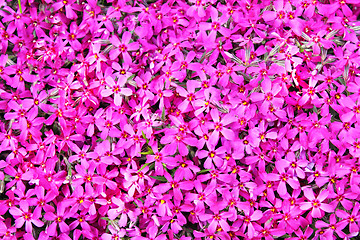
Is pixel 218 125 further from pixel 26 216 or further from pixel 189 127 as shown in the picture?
pixel 26 216

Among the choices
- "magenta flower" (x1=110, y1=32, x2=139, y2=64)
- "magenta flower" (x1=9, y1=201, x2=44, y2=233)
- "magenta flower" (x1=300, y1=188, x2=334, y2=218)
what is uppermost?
"magenta flower" (x1=110, y1=32, x2=139, y2=64)

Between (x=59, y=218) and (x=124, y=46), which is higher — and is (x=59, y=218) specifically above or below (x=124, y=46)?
below

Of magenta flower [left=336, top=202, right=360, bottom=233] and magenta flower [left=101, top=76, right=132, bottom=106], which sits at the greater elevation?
magenta flower [left=101, top=76, right=132, bottom=106]

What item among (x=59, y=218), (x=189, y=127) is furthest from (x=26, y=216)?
(x=189, y=127)

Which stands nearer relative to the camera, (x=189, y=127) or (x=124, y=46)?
(x=189, y=127)

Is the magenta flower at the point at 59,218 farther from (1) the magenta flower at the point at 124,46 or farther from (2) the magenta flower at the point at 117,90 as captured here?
(1) the magenta flower at the point at 124,46

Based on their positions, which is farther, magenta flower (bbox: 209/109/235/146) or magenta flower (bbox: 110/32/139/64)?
magenta flower (bbox: 110/32/139/64)

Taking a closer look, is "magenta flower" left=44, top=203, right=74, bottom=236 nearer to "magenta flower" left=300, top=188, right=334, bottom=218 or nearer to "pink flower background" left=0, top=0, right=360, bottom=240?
"pink flower background" left=0, top=0, right=360, bottom=240

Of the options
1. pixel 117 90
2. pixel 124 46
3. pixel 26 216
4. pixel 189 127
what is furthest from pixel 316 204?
pixel 26 216

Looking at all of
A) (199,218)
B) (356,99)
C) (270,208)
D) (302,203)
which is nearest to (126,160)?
(199,218)

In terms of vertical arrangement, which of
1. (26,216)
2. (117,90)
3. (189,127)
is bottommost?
(26,216)

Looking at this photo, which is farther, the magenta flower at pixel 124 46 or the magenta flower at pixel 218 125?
the magenta flower at pixel 124 46

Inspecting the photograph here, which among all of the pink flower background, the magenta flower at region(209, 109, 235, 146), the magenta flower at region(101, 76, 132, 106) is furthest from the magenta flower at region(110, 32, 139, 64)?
the magenta flower at region(209, 109, 235, 146)

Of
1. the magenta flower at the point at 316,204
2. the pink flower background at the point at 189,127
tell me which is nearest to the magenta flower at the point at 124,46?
the pink flower background at the point at 189,127
